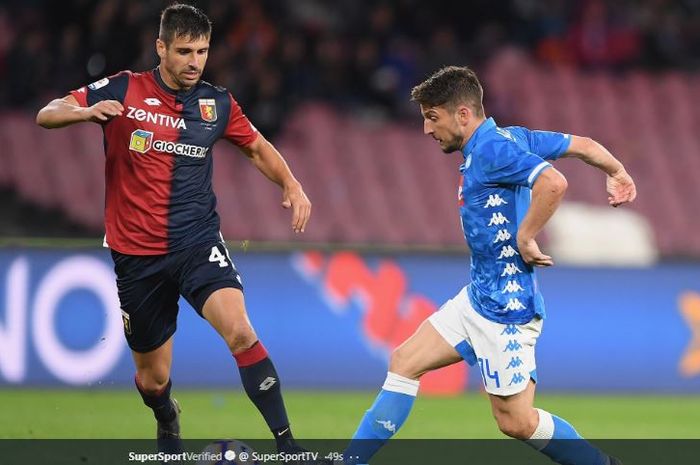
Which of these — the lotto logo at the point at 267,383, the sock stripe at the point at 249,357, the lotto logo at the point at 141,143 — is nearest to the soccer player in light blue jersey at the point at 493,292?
the lotto logo at the point at 267,383

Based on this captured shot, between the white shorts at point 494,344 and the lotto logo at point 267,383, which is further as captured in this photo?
the lotto logo at point 267,383

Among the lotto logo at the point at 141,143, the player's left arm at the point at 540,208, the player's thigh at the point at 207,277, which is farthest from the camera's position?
the lotto logo at the point at 141,143

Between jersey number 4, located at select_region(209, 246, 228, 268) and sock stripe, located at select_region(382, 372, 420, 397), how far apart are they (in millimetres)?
1003

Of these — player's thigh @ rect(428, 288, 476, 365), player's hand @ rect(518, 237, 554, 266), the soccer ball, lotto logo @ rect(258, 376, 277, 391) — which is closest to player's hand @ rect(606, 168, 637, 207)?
player's hand @ rect(518, 237, 554, 266)

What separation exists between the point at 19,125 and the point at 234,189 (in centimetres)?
225

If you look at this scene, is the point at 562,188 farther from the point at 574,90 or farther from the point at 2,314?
the point at 574,90

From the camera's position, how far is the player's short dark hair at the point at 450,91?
605cm

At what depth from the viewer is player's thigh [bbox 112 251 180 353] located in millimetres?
6477

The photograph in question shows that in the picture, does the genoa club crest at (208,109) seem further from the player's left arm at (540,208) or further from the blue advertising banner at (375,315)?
the blue advertising banner at (375,315)

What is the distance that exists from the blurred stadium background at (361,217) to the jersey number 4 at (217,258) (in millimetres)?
782

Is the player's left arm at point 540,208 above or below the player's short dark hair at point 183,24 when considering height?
below

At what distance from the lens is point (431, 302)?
1091cm

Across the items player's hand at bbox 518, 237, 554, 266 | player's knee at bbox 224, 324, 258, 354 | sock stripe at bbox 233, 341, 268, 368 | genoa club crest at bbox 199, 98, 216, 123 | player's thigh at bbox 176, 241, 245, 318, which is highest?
genoa club crest at bbox 199, 98, 216, 123

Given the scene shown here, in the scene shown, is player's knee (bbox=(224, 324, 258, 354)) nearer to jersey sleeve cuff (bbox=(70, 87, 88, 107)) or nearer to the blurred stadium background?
the blurred stadium background
